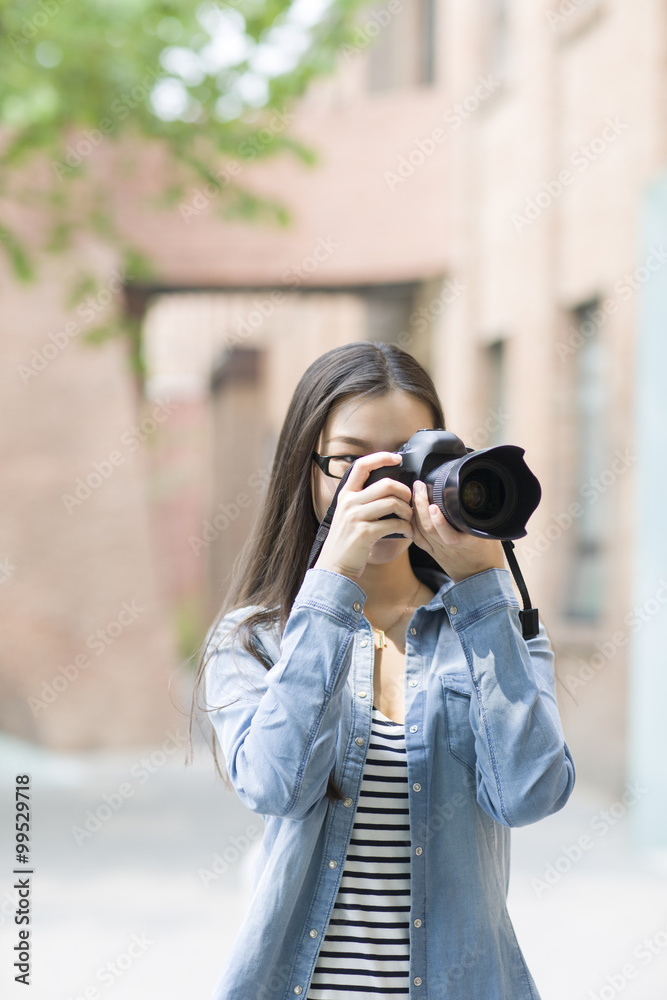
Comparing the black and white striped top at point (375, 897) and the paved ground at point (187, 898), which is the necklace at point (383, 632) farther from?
the paved ground at point (187, 898)

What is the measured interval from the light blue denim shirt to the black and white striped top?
0.06ft

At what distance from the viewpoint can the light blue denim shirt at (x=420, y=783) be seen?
121 centimetres

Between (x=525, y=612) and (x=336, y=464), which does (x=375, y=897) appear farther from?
(x=336, y=464)

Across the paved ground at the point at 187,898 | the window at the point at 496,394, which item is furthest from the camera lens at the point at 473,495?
the window at the point at 496,394

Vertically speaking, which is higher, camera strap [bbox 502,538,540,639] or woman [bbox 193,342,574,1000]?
camera strap [bbox 502,538,540,639]

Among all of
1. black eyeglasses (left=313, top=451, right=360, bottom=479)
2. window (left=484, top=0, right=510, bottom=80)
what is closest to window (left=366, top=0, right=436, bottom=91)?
window (left=484, top=0, right=510, bottom=80)

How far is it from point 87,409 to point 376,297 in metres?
2.81

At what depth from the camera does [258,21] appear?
542cm

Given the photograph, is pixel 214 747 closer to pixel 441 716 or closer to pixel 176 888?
pixel 441 716

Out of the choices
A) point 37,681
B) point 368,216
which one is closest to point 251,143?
point 368,216

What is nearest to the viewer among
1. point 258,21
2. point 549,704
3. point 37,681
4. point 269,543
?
point 549,704

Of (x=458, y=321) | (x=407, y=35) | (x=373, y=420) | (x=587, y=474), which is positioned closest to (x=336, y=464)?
(x=373, y=420)

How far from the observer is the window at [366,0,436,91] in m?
8.71

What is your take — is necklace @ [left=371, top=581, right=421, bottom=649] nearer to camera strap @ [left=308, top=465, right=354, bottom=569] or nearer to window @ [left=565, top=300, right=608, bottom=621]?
camera strap @ [left=308, top=465, right=354, bottom=569]
